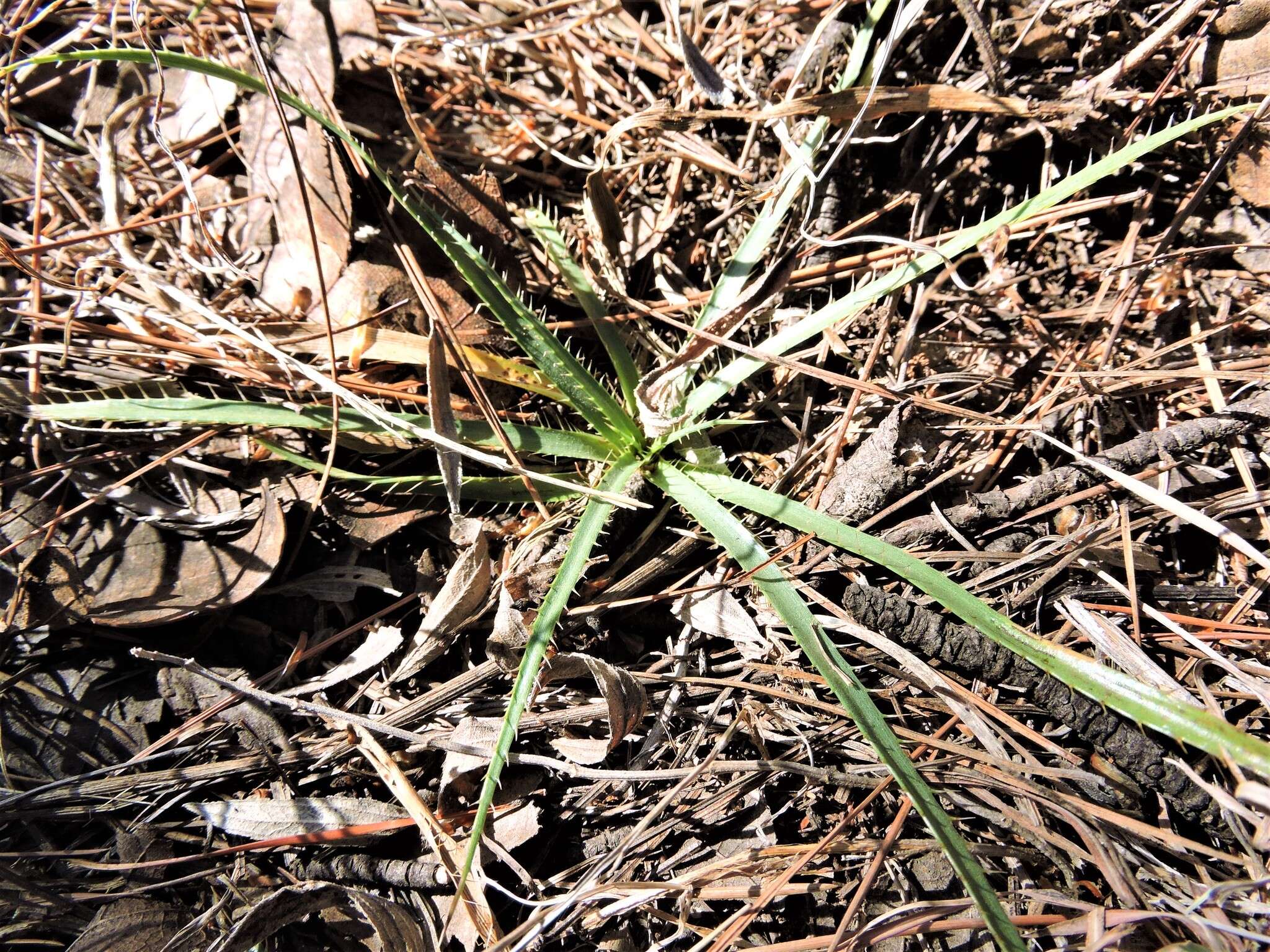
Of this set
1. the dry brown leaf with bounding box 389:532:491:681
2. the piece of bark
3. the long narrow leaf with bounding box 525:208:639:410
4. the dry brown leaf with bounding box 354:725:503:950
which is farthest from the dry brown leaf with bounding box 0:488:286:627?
the piece of bark

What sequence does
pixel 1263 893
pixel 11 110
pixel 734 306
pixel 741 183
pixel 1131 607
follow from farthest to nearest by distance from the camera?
pixel 11 110 → pixel 741 183 → pixel 734 306 → pixel 1131 607 → pixel 1263 893

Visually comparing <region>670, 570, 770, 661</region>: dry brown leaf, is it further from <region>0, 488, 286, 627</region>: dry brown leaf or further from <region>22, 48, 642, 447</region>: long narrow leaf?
<region>0, 488, 286, 627</region>: dry brown leaf

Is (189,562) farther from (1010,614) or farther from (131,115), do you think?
(1010,614)

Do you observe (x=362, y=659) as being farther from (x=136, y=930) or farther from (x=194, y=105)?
(x=194, y=105)

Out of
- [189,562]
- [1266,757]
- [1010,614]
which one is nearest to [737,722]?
[1010,614]

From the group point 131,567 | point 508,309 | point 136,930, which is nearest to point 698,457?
point 508,309

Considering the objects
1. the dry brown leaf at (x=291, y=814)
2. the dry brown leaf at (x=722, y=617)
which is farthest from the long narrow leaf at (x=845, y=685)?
the dry brown leaf at (x=291, y=814)
